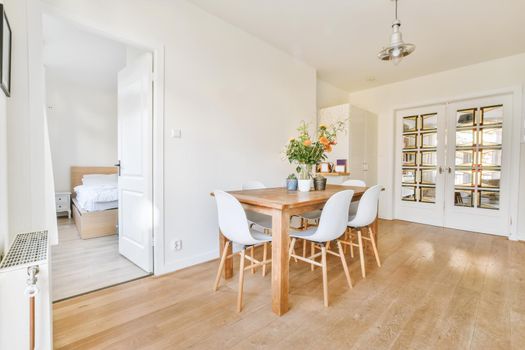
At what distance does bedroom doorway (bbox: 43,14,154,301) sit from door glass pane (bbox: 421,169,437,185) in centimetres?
442

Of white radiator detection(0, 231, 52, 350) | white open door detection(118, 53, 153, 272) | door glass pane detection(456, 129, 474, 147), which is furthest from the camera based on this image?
door glass pane detection(456, 129, 474, 147)

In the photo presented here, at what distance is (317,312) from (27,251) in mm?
1688

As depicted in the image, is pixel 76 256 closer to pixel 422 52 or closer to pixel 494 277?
pixel 494 277

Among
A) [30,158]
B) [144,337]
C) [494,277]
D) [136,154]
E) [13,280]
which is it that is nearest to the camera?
[13,280]

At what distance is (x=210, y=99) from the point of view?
2.60 meters

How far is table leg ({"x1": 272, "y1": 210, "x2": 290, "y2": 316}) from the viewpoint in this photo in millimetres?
1632

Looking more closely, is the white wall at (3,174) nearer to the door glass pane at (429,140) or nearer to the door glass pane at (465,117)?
the door glass pane at (429,140)

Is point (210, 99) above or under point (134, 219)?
above

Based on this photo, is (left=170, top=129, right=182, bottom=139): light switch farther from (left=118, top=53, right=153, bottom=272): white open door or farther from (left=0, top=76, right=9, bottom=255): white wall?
(left=0, top=76, right=9, bottom=255): white wall

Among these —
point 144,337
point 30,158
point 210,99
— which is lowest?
point 144,337

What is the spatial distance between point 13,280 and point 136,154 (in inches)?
63.9

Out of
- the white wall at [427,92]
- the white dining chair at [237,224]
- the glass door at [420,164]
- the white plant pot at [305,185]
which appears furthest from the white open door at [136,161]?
the glass door at [420,164]

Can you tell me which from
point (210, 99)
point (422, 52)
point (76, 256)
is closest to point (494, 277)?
point (422, 52)

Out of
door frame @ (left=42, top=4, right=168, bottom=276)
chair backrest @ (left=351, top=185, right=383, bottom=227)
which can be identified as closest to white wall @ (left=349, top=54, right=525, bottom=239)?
chair backrest @ (left=351, top=185, right=383, bottom=227)
